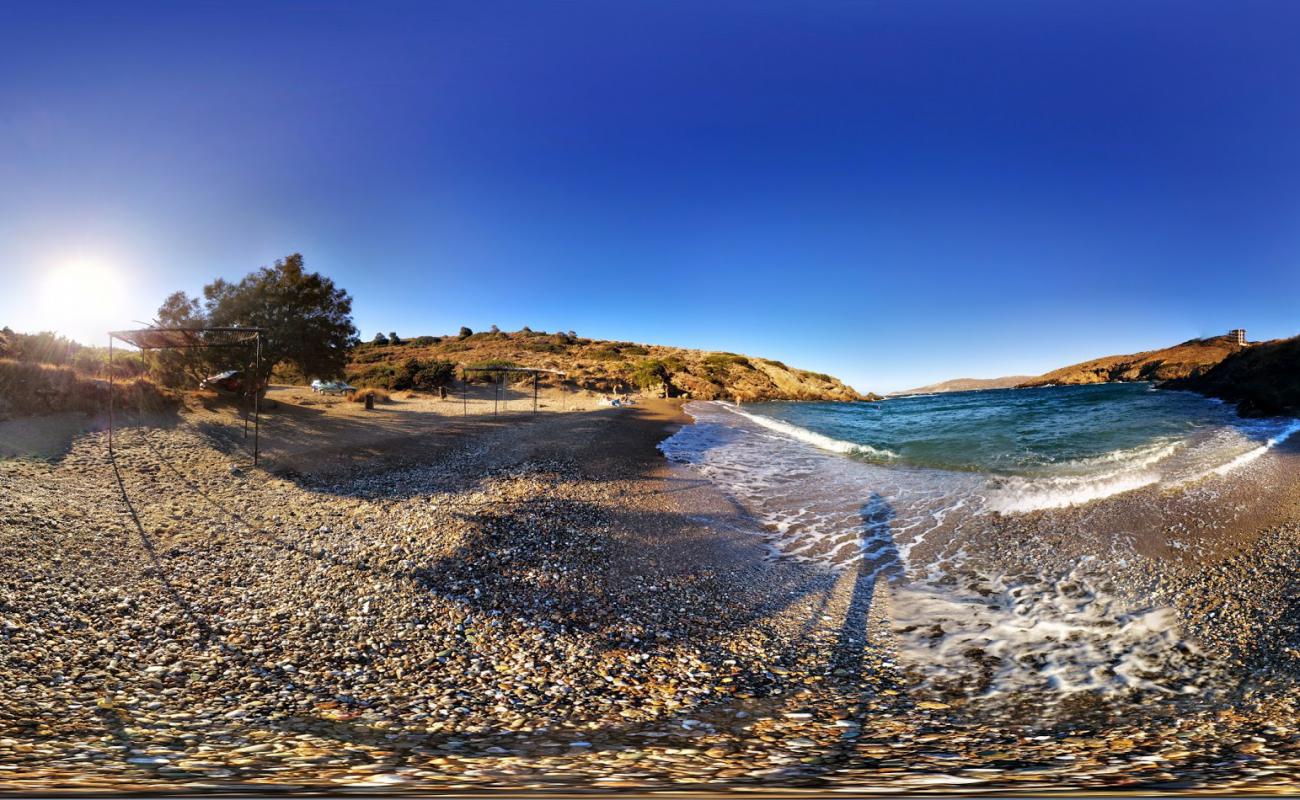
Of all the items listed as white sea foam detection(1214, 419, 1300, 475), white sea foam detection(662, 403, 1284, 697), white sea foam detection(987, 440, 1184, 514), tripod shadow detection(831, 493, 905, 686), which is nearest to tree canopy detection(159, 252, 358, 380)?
white sea foam detection(662, 403, 1284, 697)

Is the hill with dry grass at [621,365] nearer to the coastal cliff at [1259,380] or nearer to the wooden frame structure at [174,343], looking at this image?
the wooden frame structure at [174,343]

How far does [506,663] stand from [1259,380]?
48.5 m

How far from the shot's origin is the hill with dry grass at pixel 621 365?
58000mm

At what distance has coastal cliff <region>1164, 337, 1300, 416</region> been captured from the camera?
84.1ft

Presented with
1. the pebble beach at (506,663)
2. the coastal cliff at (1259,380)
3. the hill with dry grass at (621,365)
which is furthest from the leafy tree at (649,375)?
the pebble beach at (506,663)

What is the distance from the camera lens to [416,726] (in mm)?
4152

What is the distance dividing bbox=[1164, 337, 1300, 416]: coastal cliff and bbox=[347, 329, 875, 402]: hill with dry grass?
38.1 m

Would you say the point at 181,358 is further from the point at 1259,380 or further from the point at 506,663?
the point at 1259,380

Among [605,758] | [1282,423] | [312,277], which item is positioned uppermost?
[312,277]

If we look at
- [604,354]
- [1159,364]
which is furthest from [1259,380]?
[604,354]

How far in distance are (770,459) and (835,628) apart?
44.1 ft

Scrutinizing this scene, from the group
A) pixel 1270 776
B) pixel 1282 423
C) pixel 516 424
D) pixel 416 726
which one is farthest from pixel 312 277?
pixel 1282 423

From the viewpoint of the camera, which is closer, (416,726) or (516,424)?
(416,726)

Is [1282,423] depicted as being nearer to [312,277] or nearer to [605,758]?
[605,758]
